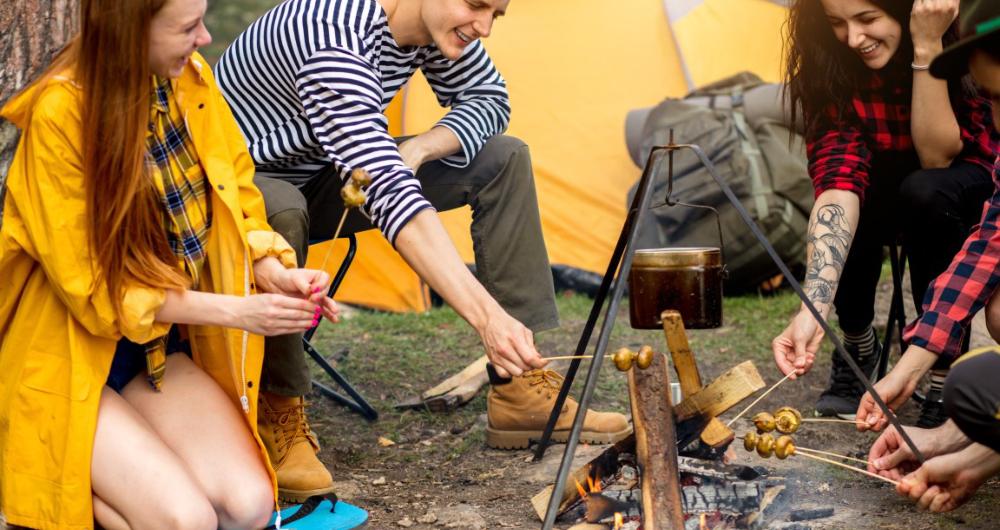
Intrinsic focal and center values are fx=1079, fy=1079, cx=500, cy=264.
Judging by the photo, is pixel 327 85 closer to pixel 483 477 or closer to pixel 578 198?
pixel 483 477

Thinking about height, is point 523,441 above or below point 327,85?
below

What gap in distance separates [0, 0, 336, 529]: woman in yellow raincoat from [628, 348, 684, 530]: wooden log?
34.3 inches

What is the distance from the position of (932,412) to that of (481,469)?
1.58 metres

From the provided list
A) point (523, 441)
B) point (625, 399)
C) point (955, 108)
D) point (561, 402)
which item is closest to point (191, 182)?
point (561, 402)

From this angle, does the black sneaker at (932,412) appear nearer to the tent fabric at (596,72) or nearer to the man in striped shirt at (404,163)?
the man in striped shirt at (404,163)

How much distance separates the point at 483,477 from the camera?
3646mm

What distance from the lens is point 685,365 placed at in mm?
3211

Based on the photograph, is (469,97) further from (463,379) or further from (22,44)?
(22,44)

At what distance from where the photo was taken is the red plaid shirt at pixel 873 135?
145 inches

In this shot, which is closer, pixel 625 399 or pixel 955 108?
pixel 955 108

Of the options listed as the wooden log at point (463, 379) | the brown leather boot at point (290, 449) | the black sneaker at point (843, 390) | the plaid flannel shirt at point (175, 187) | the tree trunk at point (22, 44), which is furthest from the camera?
the wooden log at point (463, 379)

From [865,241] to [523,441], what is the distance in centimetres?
144

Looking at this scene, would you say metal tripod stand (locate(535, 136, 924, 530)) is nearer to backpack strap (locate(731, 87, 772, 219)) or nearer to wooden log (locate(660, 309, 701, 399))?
wooden log (locate(660, 309, 701, 399))

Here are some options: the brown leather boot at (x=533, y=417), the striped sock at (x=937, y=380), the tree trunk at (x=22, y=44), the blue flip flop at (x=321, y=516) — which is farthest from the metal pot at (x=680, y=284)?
the tree trunk at (x=22, y=44)
